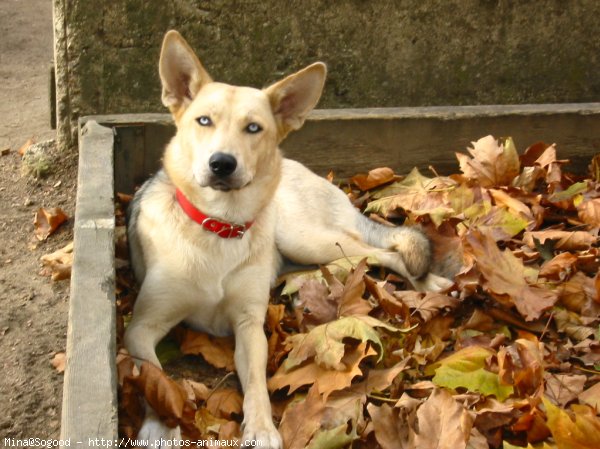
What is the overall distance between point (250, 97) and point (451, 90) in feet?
7.06

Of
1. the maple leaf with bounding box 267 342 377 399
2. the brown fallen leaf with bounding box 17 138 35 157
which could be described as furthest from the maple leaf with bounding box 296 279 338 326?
the brown fallen leaf with bounding box 17 138 35 157

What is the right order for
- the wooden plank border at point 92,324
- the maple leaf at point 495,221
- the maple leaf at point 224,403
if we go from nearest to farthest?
1. the wooden plank border at point 92,324
2. the maple leaf at point 224,403
3. the maple leaf at point 495,221

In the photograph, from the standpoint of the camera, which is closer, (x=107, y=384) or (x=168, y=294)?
(x=107, y=384)

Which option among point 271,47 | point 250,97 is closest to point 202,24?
point 271,47

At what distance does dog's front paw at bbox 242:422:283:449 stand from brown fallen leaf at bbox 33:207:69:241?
174 centimetres

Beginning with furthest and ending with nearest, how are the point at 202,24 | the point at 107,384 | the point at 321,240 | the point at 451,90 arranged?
1. the point at 451,90
2. the point at 202,24
3. the point at 321,240
4. the point at 107,384

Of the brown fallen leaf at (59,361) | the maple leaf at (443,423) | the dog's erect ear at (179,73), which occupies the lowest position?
the brown fallen leaf at (59,361)

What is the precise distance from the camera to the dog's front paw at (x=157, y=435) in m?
2.80

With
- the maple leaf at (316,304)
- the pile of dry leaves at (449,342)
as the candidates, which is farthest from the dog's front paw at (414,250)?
the maple leaf at (316,304)

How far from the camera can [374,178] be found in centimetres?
507

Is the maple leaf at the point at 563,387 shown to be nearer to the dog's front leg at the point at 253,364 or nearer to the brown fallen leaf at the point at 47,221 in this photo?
the dog's front leg at the point at 253,364

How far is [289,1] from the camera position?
16.5 feet

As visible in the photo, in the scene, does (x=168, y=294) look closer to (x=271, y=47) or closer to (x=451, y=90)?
(x=271, y=47)

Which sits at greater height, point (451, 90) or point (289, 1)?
point (289, 1)
